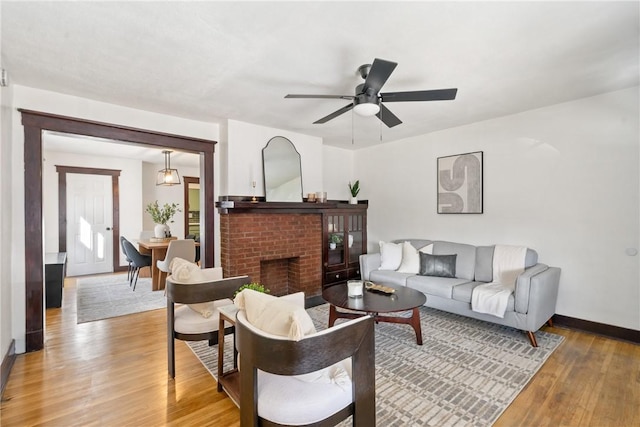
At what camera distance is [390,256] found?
171 inches

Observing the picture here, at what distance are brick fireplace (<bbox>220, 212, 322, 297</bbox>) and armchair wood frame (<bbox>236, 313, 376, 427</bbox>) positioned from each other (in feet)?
7.48

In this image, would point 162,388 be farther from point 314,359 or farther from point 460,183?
point 460,183

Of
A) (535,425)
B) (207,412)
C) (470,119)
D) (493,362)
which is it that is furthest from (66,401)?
(470,119)

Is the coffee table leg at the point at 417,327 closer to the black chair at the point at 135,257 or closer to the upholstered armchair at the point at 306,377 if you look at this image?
the upholstered armchair at the point at 306,377

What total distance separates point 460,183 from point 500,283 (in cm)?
146

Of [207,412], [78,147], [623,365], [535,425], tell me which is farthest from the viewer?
[78,147]

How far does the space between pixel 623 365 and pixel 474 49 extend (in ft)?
9.46

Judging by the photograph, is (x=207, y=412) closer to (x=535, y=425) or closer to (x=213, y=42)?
(x=535, y=425)

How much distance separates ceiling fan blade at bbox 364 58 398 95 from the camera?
184 centimetres

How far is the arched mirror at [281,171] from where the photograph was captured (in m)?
4.12

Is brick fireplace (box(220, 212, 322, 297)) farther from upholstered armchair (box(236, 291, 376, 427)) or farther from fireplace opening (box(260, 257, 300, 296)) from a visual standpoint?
upholstered armchair (box(236, 291, 376, 427))

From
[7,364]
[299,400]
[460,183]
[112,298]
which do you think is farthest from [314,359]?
[112,298]

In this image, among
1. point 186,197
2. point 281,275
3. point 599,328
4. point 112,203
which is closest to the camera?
point 599,328

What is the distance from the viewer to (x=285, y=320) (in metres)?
1.36
